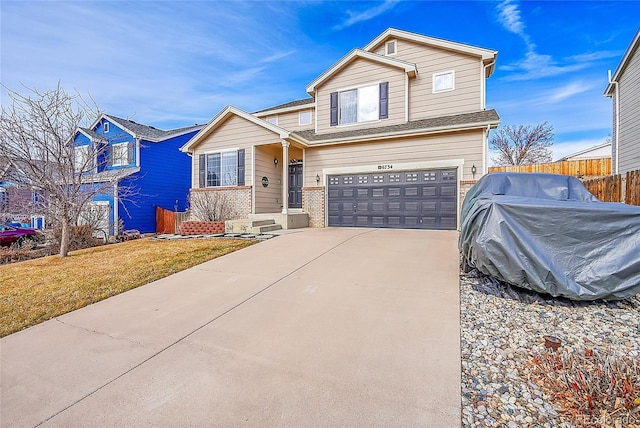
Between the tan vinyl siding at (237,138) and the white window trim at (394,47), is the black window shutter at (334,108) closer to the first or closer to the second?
the tan vinyl siding at (237,138)

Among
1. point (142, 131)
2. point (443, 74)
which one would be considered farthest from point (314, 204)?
point (142, 131)

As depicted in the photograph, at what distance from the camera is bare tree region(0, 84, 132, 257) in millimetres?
7203

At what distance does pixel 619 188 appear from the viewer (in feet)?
24.6

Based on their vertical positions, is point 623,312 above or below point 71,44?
below

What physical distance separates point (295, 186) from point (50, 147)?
326 inches

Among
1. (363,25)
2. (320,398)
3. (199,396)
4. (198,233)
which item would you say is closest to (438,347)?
(320,398)

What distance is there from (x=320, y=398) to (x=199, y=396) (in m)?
0.90

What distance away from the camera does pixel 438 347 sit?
255cm

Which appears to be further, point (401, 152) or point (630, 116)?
point (401, 152)

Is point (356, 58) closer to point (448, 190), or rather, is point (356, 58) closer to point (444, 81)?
point (444, 81)

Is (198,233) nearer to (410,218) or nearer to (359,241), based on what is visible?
(359,241)

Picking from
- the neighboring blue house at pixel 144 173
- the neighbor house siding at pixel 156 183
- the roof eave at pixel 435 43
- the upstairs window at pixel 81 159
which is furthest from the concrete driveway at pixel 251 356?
the neighbor house siding at pixel 156 183

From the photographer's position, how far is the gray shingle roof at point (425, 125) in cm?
929

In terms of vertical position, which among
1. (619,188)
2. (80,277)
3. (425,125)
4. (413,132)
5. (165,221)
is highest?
(425,125)
